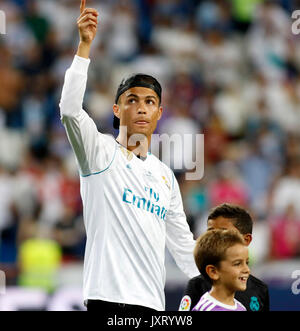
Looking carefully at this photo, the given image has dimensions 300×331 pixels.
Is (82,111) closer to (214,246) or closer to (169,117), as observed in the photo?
(214,246)

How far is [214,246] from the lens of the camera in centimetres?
412

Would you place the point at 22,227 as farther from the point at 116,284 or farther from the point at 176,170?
the point at 116,284

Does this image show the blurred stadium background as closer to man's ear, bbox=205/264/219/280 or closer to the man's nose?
man's ear, bbox=205/264/219/280

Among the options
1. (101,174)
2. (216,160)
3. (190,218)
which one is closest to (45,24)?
(216,160)

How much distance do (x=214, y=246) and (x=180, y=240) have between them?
2.03 feet

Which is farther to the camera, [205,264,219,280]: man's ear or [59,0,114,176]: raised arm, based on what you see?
[205,264,219,280]: man's ear

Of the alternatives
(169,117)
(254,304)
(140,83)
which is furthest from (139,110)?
(169,117)

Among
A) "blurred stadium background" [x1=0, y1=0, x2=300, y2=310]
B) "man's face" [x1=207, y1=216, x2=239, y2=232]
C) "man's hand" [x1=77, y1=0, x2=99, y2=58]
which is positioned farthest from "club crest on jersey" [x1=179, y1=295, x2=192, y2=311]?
"blurred stadium background" [x1=0, y1=0, x2=300, y2=310]

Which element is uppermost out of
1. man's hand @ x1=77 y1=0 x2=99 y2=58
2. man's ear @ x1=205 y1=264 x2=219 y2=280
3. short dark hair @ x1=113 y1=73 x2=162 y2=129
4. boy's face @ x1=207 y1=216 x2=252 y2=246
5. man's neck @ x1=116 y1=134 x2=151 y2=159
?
man's hand @ x1=77 y1=0 x2=99 y2=58

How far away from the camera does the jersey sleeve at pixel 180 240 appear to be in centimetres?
464

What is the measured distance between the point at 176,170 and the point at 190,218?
0.91 metres

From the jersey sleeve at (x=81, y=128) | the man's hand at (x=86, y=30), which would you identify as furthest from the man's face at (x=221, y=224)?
the man's hand at (x=86, y=30)

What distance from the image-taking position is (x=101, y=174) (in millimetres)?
4098

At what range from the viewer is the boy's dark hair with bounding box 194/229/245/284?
13.4ft
